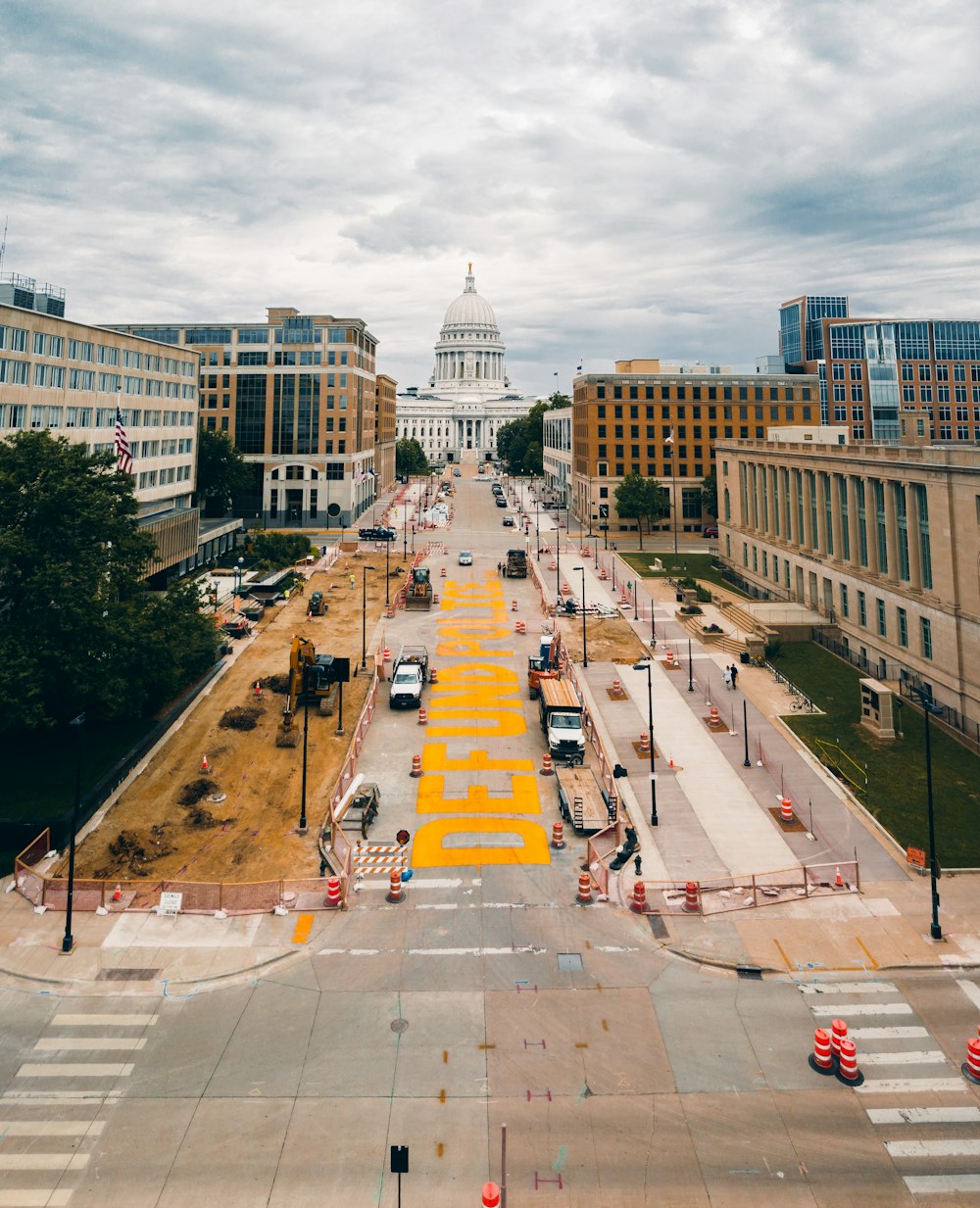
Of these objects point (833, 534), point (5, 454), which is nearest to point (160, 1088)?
point (5, 454)

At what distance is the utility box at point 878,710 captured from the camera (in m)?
39.5

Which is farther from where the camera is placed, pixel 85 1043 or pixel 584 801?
pixel 584 801

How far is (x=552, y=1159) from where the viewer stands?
16109mm

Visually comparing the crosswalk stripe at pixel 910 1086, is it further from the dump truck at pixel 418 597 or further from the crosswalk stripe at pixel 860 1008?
the dump truck at pixel 418 597

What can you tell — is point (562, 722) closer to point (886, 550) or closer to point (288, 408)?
point (886, 550)

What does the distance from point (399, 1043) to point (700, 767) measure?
21808 millimetres

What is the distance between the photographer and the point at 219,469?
9975 cm

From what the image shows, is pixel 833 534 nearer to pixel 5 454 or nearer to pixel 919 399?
pixel 5 454

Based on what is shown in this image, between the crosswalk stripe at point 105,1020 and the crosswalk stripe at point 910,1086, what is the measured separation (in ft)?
61.2

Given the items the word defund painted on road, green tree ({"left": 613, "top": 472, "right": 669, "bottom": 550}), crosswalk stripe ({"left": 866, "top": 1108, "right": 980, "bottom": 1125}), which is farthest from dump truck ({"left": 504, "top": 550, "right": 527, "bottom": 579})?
crosswalk stripe ({"left": 866, "top": 1108, "right": 980, "bottom": 1125})

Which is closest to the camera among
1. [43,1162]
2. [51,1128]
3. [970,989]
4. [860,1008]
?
[43,1162]

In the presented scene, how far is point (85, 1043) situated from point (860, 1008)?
21.2 metres

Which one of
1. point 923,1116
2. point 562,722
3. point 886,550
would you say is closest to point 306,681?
point 562,722

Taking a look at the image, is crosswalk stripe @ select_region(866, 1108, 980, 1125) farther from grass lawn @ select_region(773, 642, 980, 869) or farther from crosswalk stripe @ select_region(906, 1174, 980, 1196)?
grass lawn @ select_region(773, 642, 980, 869)
